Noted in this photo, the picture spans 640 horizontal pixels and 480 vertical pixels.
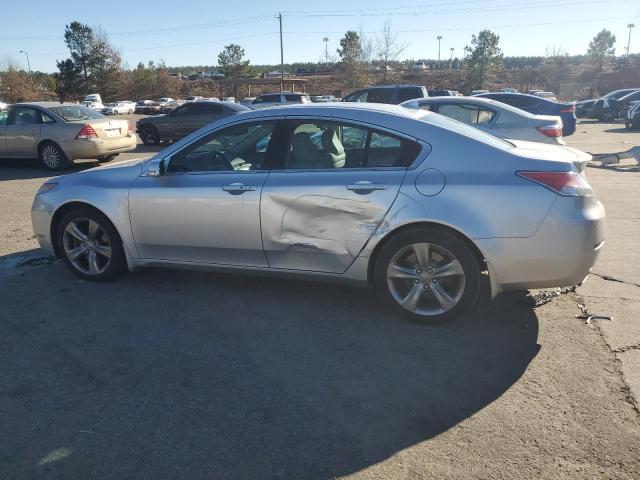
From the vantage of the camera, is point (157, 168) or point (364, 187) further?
point (157, 168)

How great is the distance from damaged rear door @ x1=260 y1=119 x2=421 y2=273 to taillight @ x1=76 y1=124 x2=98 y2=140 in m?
9.33

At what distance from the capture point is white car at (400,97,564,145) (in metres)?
9.81

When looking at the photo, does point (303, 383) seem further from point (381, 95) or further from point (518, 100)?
point (381, 95)

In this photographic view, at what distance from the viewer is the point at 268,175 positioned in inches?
167

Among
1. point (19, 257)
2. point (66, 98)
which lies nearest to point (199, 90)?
point (66, 98)

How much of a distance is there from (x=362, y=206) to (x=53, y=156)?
35.1 feet

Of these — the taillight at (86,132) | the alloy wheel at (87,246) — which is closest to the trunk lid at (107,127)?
the taillight at (86,132)

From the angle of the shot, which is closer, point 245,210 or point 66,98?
point 245,210

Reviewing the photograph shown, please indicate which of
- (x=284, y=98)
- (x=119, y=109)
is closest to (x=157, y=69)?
(x=119, y=109)

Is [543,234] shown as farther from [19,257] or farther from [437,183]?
[19,257]

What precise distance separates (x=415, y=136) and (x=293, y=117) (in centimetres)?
100

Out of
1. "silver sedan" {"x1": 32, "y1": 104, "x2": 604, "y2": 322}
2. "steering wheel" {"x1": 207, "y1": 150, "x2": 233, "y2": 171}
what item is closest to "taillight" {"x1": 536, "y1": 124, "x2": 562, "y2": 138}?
"silver sedan" {"x1": 32, "y1": 104, "x2": 604, "y2": 322}

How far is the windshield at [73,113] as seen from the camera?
487 inches

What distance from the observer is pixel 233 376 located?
3359mm
